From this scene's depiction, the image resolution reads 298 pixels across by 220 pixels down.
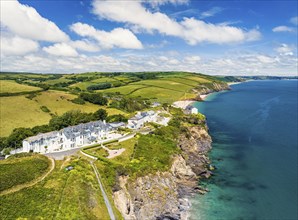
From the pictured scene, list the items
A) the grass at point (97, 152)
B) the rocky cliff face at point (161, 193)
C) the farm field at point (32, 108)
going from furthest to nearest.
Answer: the farm field at point (32, 108) → the grass at point (97, 152) → the rocky cliff face at point (161, 193)

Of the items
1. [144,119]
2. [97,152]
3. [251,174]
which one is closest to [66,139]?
[97,152]

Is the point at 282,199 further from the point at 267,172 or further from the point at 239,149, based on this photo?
the point at 239,149

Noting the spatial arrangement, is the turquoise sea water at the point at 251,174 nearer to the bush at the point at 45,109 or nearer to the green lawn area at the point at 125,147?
the green lawn area at the point at 125,147

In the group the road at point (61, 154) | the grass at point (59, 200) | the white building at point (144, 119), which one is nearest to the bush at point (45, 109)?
the white building at point (144, 119)

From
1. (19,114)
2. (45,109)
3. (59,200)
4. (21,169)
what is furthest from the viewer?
(45,109)

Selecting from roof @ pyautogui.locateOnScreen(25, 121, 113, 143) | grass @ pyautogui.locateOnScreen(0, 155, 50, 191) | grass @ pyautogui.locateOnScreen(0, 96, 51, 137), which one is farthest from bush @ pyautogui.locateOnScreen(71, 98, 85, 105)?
grass @ pyautogui.locateOnScreen(0, 155, 50, 191)

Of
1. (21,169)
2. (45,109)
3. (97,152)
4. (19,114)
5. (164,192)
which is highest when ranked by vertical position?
(45,109)

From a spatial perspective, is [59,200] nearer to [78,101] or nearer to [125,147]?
[125,147]
